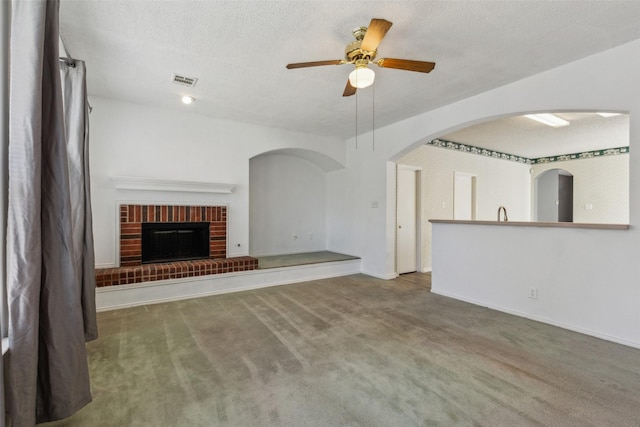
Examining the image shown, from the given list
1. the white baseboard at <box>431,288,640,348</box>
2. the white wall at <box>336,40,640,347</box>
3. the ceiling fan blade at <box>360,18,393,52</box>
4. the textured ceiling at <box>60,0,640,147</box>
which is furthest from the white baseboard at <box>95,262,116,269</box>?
the white baseboard at <box>431,288,640,348</box>

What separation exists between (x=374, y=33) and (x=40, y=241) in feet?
7.09

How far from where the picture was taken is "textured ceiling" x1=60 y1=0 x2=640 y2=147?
209cm

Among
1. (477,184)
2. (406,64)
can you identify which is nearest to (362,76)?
(406,64)

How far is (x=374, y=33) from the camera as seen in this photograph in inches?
78.4

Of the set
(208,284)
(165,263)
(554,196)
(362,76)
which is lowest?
(208,284)

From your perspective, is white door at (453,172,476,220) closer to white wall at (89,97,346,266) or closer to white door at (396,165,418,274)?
white door at (396,165,418,274)

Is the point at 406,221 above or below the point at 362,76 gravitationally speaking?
below

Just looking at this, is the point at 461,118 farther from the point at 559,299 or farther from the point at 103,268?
the point at 103,268

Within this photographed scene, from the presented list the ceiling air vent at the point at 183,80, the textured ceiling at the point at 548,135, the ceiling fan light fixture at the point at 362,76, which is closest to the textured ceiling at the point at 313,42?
the ceiling air vent at the point at 183,80

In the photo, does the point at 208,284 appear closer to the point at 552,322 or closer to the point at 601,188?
the point at 552,322

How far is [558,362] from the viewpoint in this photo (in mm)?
2289

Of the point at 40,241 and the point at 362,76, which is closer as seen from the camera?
the point at 40,241

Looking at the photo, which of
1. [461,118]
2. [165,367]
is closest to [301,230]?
[461,118]

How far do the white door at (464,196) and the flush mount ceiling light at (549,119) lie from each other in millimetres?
1718
